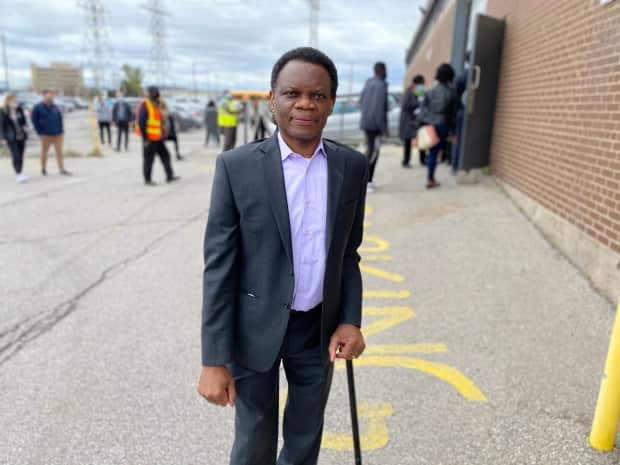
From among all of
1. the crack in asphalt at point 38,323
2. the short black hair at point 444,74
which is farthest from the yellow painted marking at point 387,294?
the short black hair at point 444,74

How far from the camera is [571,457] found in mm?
2512

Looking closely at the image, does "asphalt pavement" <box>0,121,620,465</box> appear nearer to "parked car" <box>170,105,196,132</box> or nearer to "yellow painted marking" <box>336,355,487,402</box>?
"yellow painted marking" <box>336,355,487,402</box>

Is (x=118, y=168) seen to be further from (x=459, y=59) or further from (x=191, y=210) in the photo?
(x=459, y=59)

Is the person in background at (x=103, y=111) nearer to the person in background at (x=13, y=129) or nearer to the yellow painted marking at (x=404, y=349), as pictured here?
the person in background at (x=13, y=129)

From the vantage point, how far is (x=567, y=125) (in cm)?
557

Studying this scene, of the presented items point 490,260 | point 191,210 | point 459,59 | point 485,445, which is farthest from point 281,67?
point 459,59

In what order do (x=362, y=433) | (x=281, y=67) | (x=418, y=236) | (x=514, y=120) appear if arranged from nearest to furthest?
(x=281, y=67) < (x=362, y=433) < (x=418, y=236) < (x=514, y=120)

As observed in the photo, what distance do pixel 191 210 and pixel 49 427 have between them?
17.5 feet

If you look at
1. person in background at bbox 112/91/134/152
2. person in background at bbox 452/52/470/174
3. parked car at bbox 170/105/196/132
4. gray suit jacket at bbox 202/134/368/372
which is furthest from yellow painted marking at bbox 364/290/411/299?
parked car at bbox 170/105/196/132

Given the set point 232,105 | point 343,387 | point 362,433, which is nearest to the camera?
point 362,433

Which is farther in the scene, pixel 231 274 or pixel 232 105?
pixel 232 105

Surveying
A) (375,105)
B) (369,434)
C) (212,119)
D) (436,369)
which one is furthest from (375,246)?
(212,119)

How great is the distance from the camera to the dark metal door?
325 inches

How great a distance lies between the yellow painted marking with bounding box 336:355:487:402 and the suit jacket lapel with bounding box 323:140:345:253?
1.89 metres
